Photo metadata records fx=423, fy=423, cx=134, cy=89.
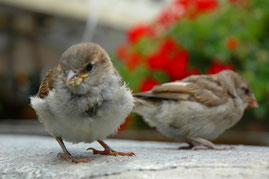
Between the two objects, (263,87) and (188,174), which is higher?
(263,87)

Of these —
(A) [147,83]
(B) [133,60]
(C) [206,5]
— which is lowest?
(A) [147,83]

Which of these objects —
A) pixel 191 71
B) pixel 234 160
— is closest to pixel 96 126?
pixel 234 160

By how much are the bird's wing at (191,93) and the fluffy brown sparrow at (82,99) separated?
1113 mm

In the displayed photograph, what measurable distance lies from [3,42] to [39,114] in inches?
311

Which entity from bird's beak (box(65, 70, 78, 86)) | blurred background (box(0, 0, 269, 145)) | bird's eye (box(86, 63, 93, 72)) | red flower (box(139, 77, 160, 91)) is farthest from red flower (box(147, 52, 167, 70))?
bird's beak (box(65, 70, 78, 86))

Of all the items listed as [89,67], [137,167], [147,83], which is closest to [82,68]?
[89,67]

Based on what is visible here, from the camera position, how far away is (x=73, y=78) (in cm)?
226

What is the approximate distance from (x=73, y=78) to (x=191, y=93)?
60.6 inches

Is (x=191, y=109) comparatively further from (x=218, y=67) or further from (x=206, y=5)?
(x=206, y=5)

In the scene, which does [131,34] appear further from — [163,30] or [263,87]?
[263,87]

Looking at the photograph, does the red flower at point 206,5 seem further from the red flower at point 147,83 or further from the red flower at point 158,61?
the red flower at point 147,83

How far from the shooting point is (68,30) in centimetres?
1098

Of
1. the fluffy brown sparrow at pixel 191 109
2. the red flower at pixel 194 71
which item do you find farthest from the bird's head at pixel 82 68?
the red flower at pixel 194 71

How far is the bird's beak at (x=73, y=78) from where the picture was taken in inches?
88.3
